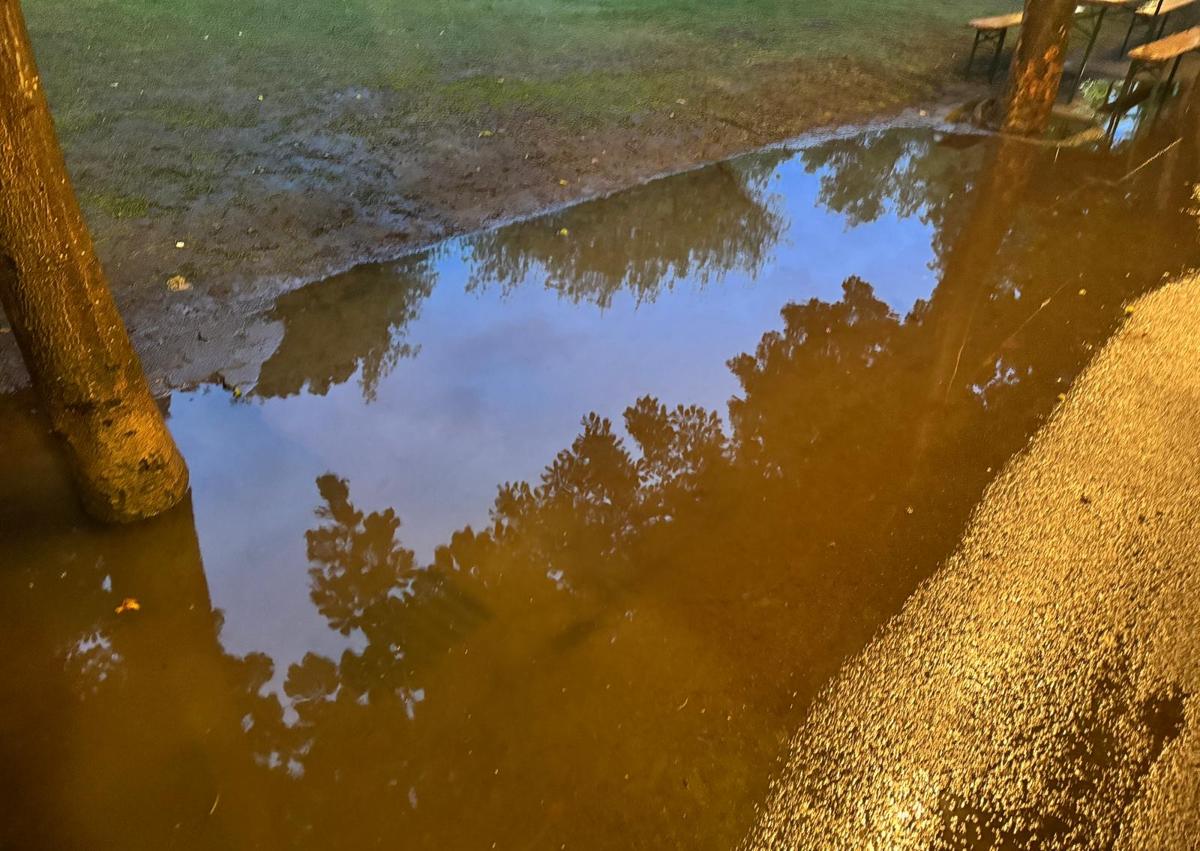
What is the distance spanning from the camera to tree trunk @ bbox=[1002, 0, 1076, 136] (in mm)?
6375

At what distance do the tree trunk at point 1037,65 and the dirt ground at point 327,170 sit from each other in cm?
89

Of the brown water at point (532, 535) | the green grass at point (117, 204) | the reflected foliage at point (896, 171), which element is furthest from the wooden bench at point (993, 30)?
the green grass at point (117, 204)

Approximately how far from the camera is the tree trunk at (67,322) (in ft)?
8.03

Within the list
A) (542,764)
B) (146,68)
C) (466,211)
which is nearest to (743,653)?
(542,764)

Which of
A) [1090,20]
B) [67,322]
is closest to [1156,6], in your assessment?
[1090,20]

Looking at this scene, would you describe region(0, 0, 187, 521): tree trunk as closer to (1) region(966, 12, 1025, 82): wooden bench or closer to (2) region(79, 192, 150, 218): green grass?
(2) region(79, 192, 150, 218): green grass

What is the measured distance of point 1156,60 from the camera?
795 centimetres

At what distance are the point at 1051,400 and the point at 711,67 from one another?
5362 millimetres

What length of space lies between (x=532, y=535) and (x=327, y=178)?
3579 mm

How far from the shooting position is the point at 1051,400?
13.3 feet

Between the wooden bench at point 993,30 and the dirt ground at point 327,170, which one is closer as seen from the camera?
the dirt ground at point 327,170

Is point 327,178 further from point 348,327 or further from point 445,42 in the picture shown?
point 445,42

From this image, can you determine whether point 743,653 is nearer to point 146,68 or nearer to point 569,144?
point 569,144

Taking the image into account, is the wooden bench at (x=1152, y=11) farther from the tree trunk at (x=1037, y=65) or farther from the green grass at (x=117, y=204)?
the green grass at (x=117, y=204)
